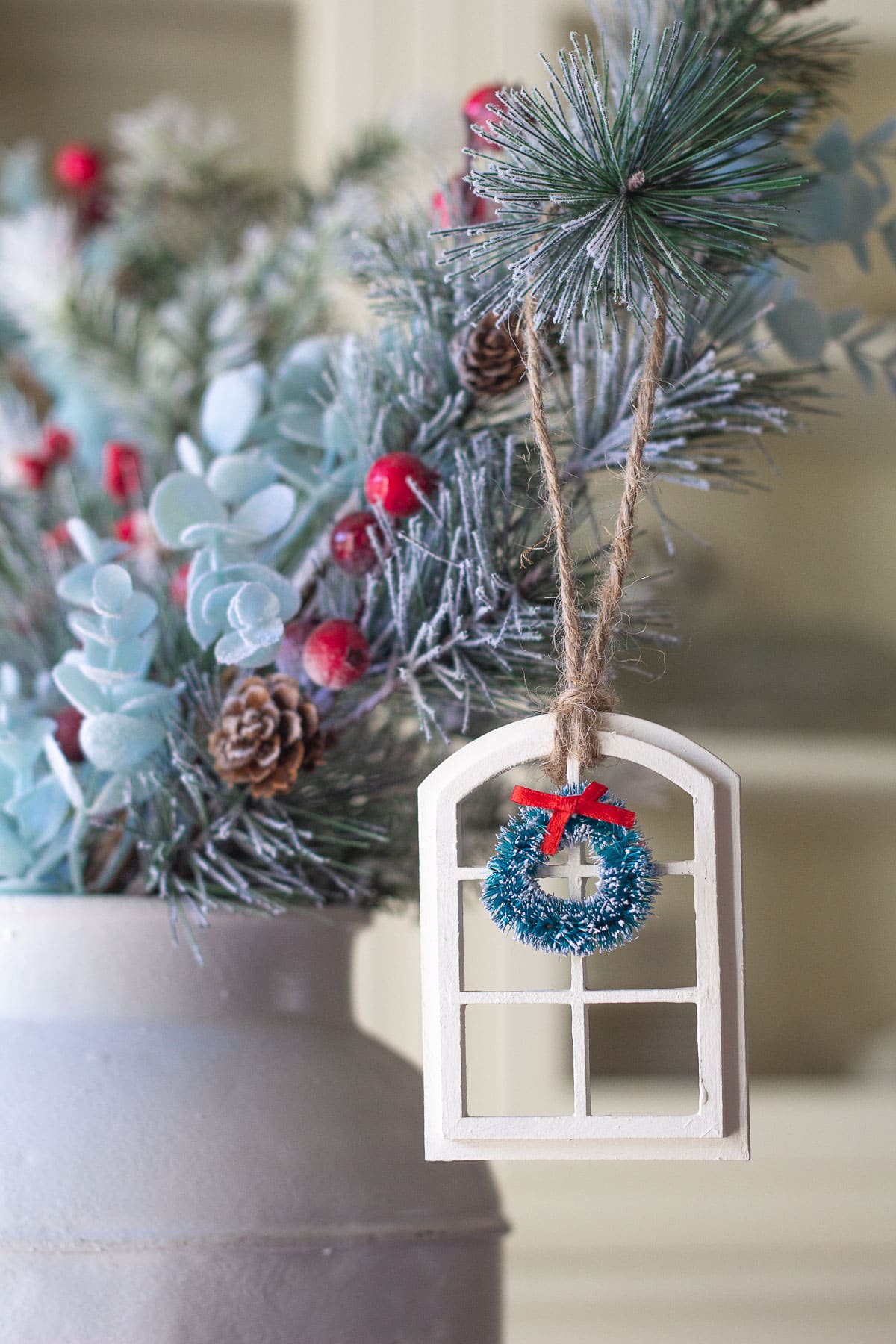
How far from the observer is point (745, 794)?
3.01 ft

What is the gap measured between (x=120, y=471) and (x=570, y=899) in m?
0.29

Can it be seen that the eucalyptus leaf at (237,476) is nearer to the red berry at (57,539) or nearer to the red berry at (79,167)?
the red berry at (57,539)

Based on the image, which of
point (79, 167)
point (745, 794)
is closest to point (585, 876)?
point (79, 167)

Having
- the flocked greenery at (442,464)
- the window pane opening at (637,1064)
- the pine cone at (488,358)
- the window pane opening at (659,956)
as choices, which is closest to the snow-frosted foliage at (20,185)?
the flocked greenery at (442,464)

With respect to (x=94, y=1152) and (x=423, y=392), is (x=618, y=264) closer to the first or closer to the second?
(x=423, y=392)

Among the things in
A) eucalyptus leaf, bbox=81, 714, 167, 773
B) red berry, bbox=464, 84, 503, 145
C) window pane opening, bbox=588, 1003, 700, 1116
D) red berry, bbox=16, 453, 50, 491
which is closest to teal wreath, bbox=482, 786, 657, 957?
eucalyptus leaf, bbox=81, 714, 167, 773

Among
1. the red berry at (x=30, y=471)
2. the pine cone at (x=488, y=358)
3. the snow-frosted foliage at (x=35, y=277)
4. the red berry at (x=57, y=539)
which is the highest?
the snow-frosted foliage at (x=35, y=277)

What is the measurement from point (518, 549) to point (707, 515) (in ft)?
2.12

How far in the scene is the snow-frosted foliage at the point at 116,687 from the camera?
34 centimetres

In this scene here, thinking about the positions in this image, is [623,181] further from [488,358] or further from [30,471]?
[30,471]

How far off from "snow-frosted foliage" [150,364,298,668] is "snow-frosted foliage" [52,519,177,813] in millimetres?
18

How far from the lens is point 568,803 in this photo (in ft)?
0.96

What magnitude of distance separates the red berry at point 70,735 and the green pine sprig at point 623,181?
0.19m

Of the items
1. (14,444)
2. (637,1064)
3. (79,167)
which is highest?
(79,167)
